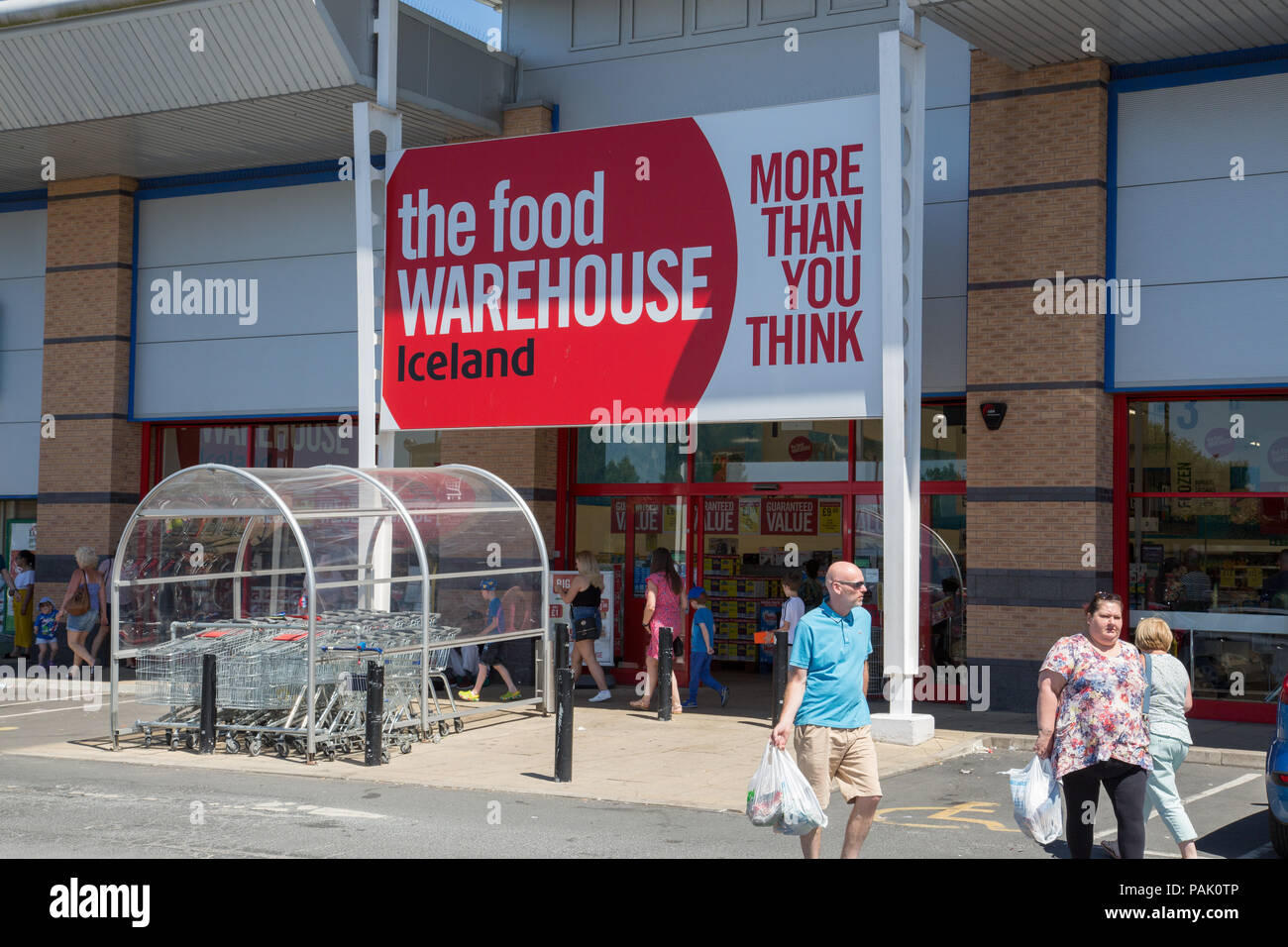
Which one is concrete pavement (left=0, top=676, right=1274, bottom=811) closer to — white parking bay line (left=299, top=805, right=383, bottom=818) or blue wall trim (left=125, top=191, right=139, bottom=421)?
white parking bay line (left=299, top=805, right=383, bottom=818)

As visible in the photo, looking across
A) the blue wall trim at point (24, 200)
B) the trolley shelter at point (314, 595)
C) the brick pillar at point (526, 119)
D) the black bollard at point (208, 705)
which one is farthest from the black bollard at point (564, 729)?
the blue wall trim at point (24, 200)

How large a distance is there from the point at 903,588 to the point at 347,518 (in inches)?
230

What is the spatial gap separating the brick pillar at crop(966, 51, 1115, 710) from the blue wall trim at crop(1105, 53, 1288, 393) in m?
0.17

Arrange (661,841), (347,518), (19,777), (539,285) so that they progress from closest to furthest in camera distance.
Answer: (661,841)
(19,777)
(347,518)
(539,285)

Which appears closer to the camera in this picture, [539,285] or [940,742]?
[940,742]

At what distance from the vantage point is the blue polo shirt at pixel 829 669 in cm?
723

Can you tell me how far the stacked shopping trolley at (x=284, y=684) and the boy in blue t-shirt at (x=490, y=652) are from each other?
4.46ft

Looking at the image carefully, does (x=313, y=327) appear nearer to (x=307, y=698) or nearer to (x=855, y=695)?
(x=307, y=698)

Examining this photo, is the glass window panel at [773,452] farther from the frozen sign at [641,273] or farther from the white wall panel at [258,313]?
the white wall panel at [258,313]

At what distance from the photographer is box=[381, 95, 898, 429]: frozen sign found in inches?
567

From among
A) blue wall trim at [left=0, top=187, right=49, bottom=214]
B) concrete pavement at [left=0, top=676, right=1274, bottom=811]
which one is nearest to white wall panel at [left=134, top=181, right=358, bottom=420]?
blue wall trim at [left=0, top=187, right=49, bottom=214]

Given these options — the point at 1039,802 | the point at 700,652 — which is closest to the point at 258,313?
the point at 700,652
